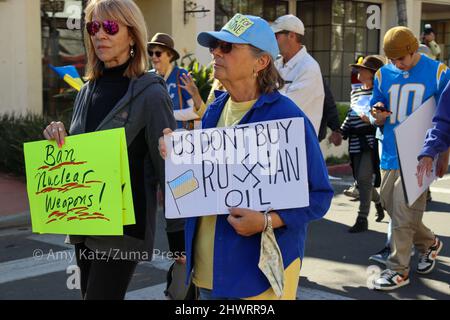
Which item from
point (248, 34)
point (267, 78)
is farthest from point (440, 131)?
point (248, 34)

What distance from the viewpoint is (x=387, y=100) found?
5.27 meters

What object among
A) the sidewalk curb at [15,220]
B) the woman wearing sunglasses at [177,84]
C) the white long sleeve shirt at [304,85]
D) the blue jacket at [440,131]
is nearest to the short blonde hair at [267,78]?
the blue jacket at [440,131]

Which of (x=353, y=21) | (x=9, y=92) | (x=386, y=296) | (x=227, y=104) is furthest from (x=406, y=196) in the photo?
(x=353, y=21)

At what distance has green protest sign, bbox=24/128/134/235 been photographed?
2.73 m

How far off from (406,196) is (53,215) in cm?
279

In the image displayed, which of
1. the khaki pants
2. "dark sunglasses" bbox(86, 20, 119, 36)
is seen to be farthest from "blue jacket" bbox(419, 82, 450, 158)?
"dark sunglasses" bbox(86, 20, 119, 36)

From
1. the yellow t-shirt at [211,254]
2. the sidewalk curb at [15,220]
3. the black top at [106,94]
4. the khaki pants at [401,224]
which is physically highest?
the black top at [106,94]

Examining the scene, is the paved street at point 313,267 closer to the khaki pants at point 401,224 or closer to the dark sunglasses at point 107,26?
the khaki pants at point 401,224

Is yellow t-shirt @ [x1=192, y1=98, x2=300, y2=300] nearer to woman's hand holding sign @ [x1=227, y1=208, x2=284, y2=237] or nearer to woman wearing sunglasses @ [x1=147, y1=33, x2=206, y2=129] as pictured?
woman's hand holding sign @ [x1=227, y1=208, x2=284, y2=237]

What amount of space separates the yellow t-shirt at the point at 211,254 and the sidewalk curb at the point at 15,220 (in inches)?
222

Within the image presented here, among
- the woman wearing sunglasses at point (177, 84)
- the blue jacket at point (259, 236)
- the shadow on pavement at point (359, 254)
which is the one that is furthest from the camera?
the woman wearing sunglasses at point (177, 84)

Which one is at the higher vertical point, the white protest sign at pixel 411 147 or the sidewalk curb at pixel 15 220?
the white protest sign at pixel 411 147

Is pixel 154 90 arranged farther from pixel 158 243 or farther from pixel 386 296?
pixel 158 243

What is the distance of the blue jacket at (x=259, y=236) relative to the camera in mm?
2484
